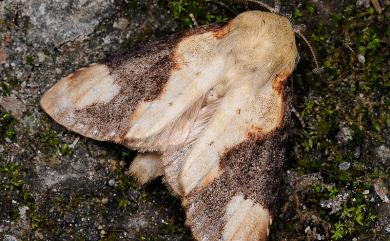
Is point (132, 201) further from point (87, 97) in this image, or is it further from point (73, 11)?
point (73, 11)

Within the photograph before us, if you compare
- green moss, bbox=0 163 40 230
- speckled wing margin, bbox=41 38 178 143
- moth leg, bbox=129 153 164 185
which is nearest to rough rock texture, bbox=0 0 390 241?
green moss, bbox=0 163 40 230

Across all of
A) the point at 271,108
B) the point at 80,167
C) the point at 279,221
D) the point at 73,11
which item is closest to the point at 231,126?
the point at 271,108

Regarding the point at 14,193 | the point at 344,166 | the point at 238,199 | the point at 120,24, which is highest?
the point at 120,24

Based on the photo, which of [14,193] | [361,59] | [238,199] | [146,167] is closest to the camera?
[238,199]

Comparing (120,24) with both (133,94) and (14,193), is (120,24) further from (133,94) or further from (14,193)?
(14,193)

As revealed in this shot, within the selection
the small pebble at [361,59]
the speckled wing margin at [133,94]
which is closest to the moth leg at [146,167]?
the speckled wing margin at [133,94]

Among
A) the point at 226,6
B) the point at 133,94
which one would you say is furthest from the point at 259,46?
the point at 133,94
